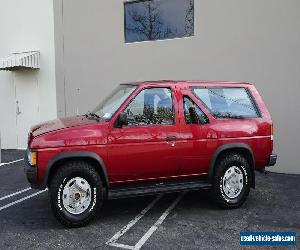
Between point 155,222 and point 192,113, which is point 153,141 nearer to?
point 192,113

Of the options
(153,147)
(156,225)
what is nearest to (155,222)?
(156,225)

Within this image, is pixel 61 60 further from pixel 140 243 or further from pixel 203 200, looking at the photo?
pixel 140 243

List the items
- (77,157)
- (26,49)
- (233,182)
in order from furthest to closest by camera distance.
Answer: (26,49)
(233,182)
(77,157)

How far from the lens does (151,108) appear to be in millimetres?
5465

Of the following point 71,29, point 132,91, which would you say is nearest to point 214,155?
point 132,91

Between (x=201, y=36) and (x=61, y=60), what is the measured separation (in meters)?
4.63

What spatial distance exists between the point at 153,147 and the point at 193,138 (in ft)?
2.25

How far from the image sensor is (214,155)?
562 cm

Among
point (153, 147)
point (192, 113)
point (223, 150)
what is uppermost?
point (192, 113)

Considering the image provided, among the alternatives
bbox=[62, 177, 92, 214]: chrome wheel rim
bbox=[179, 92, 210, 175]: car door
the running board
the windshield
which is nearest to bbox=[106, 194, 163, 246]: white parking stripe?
the running board

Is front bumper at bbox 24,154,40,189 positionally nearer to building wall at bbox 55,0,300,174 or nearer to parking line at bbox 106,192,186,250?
parking line at bbox 106,192,186,250

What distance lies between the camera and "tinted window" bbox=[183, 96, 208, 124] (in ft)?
18.3

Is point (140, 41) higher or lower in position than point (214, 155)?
higher

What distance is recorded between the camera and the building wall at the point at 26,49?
37.5ft
